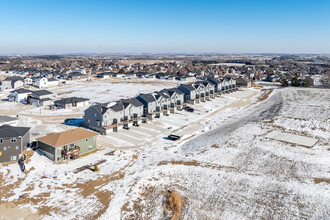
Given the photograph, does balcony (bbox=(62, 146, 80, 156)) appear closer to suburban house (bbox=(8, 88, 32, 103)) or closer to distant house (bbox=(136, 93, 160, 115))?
distant house (bbox=(136, 93, 160, 115))

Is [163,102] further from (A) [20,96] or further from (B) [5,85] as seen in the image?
(B) [5,85]

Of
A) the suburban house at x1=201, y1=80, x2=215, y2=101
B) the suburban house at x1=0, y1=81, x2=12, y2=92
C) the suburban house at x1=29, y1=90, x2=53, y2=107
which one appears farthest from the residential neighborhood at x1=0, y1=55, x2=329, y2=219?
the suburban house at x1=0, y1=81, x2=12, y2=92

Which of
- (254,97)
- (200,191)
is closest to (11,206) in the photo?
(200,191)

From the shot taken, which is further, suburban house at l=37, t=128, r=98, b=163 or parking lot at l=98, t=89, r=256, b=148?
parking lot at l=98, t=89, r=256, b=148

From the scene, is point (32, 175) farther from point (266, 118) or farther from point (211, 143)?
point (266, 118)

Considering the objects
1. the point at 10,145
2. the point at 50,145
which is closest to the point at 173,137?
the point at 50,145

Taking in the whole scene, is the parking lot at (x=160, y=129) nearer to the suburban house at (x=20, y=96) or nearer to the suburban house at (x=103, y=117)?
the suburban house at (x=103, y=117)
